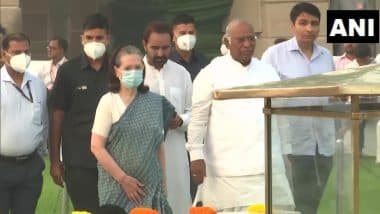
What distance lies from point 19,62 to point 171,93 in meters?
1.11

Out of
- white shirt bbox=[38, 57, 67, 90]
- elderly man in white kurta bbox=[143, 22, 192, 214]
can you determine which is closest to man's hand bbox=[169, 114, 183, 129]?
elderly man in white kurta bbox=[143, 22, 192, 214]

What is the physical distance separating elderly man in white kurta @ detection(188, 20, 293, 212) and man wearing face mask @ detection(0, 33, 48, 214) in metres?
1.29

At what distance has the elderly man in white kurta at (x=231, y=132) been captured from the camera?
261 inches

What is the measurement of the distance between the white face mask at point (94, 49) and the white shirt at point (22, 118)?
0.53 meters

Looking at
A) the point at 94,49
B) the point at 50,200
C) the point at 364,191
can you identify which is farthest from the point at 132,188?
the point at 50,200

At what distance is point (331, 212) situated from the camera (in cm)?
427

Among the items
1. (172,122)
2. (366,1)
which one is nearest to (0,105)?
(172,122)

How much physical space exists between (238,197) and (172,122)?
0.81 meters

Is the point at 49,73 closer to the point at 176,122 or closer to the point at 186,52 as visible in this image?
the point at 186,52

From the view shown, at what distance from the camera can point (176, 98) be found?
7.54m

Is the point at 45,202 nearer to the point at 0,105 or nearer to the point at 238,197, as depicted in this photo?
the point at 0,105

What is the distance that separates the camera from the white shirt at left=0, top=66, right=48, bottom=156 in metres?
7.55

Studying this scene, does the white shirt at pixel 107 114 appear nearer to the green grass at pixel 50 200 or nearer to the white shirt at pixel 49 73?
the green grass at pixel 50 200

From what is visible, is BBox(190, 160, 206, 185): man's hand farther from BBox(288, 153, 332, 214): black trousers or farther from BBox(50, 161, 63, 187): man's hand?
BBox(288, 153, 332, 214): black trousers
